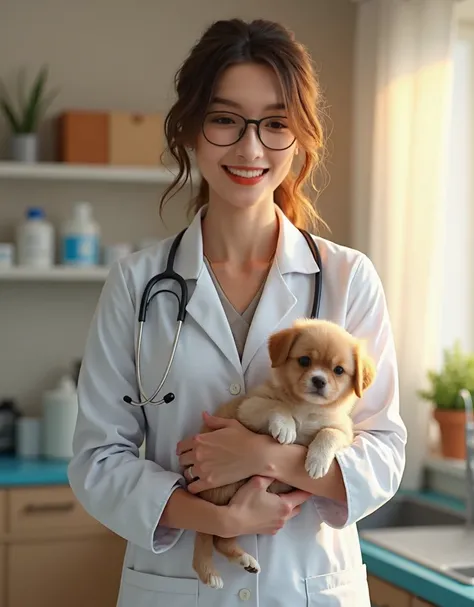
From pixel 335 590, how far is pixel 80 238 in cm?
215

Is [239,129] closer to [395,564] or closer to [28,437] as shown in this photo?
[395,564]

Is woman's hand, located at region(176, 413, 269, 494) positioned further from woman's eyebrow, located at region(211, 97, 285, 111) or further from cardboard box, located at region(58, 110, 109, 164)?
cardboard box, located at region(58, 110, 109, 164)

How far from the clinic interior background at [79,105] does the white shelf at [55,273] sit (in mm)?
179

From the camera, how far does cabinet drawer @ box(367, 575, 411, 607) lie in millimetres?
2412

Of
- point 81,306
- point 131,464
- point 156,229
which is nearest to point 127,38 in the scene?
point 156,229

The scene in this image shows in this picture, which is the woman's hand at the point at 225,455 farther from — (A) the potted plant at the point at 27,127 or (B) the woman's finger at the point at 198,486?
(A) the potted plant at the point at 27,127

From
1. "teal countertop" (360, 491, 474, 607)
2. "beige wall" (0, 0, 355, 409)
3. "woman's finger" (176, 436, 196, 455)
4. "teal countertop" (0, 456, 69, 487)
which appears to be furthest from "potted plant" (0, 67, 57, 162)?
"woman's finger" (176, 436, 196, 455)

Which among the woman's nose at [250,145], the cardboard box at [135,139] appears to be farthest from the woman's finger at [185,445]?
the cardboard box at [135,139]

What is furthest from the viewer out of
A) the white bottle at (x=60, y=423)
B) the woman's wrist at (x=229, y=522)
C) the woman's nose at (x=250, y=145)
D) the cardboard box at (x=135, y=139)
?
the cardboard box at (x=135, y=139)

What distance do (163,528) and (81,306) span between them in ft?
7.18

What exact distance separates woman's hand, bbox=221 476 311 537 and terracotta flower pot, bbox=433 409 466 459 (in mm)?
1847

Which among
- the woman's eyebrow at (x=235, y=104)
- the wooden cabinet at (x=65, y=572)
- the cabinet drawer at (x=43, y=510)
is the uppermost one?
Answer: the woman's eyebrow at (x=235, y=104)

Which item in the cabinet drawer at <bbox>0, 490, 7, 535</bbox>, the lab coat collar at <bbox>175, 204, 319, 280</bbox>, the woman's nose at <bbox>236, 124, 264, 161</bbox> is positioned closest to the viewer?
the woman's nose at <bbox>236, 124, 264, 161</bbox>

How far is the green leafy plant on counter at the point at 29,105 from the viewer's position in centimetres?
349
